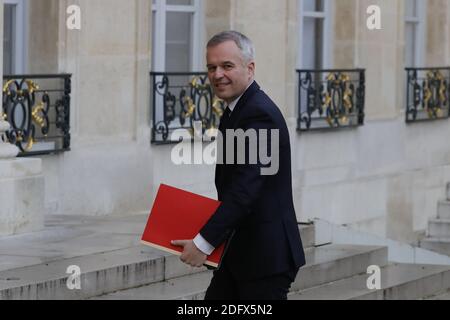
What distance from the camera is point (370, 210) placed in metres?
17.1

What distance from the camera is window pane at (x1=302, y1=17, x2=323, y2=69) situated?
55.0 feet

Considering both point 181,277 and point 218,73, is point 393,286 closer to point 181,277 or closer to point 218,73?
point 181,277

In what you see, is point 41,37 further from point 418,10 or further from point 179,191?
point 418,10

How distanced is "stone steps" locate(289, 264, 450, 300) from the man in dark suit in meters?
4.20

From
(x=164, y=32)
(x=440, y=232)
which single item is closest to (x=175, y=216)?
(x=164, y=32)

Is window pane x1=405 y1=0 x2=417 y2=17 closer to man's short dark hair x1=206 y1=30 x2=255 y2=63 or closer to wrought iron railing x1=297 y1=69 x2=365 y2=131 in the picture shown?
wrought iron railing x1=297 y1=69 x2=365 y2=131

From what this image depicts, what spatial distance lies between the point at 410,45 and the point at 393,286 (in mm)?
8033

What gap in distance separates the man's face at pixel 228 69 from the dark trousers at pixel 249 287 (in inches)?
30.3

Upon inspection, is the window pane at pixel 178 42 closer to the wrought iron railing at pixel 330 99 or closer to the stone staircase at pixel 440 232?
the wrought iron railing at pixel 330 99

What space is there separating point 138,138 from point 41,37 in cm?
148

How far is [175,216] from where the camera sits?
6301 millimetres

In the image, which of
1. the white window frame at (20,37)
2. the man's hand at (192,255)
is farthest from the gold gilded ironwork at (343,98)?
the man's hand at (192,255)

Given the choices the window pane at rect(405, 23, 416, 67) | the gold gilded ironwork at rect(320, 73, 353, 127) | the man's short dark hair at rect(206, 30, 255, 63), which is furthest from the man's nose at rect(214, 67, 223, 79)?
the window pane at rect(405, 23, 416, 67)
